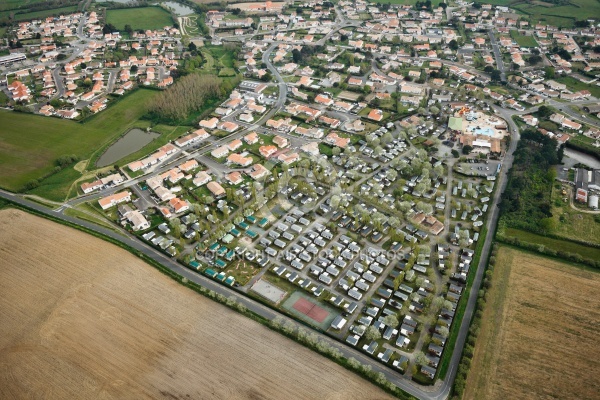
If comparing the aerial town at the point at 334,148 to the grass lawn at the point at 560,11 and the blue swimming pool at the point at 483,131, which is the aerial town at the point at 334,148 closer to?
the blue swimming pool at the point at 483,131

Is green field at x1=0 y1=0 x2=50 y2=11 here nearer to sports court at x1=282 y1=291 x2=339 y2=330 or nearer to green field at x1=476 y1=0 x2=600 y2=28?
green field at x1=476 y1=0 x2=600 y2=28

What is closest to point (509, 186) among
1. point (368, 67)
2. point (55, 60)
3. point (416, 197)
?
point (416, 197)

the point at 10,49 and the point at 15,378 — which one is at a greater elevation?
the point at 10,49

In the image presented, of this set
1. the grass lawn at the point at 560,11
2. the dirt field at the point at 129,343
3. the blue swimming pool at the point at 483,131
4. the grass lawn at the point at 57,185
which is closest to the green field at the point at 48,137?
the grass lawn at the point at 57,185

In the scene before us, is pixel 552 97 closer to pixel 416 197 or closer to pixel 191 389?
pixel 416 197

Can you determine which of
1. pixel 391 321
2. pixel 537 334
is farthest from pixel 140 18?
pixel 537 334

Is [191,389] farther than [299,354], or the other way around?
[299,354]
